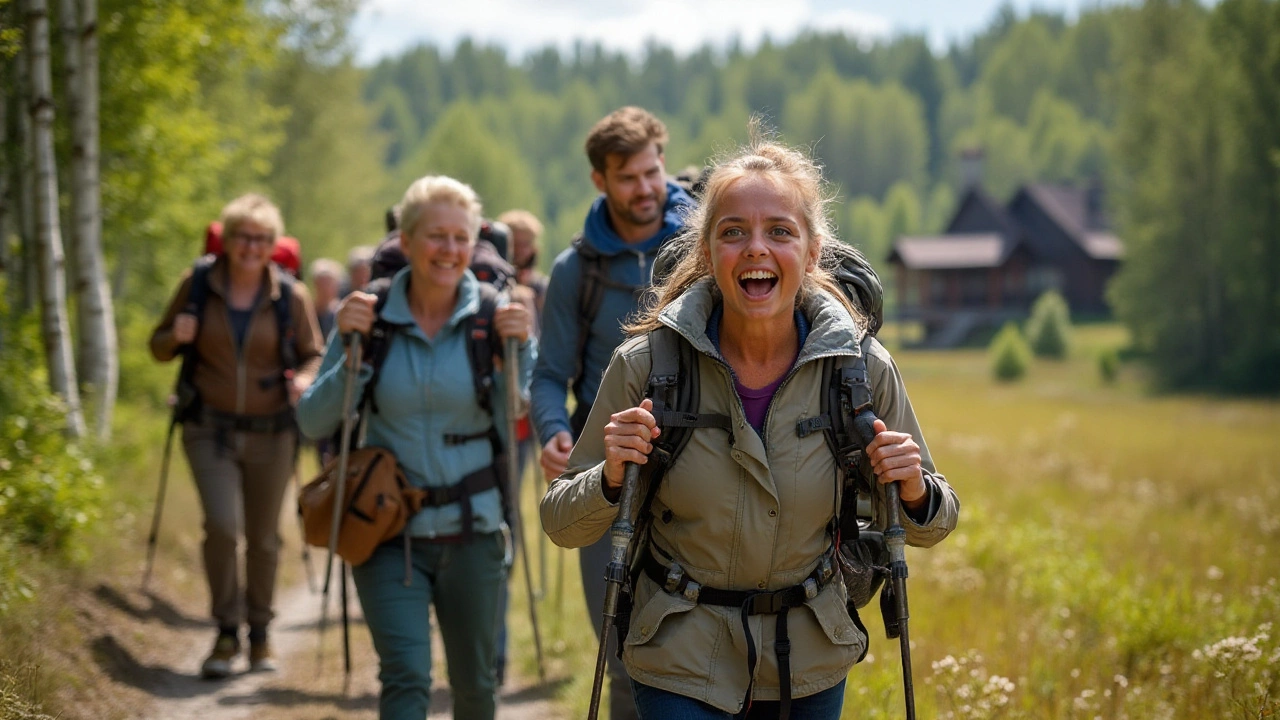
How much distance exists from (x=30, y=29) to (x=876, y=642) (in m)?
6.68

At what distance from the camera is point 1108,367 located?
164 feet

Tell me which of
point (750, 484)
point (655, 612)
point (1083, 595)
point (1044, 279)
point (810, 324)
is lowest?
point (1044, 279)

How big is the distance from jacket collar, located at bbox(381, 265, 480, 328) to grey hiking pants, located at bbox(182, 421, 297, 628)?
2626 mm

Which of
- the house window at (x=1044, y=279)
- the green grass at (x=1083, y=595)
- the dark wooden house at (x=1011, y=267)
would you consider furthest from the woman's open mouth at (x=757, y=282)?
the house window at (x=1044, y=279)

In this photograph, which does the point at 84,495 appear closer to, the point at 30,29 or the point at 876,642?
the point at 30,29

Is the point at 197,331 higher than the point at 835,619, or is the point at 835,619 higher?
the point at 197,331

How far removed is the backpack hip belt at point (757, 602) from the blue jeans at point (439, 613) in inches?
67.2

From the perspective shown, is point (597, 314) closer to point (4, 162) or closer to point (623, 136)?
point (623, 136)

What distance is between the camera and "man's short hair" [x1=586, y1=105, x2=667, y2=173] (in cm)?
536

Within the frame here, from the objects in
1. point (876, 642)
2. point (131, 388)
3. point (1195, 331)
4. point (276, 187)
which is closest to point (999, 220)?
point (1195, 331)

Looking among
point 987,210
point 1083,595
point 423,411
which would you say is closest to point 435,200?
point 423,411

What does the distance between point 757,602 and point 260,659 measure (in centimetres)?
502

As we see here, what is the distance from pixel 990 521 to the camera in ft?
40.8

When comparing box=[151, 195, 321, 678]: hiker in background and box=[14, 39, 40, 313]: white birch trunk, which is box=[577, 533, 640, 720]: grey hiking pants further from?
box=[14, 39, 40, 313]: white birch trunk
